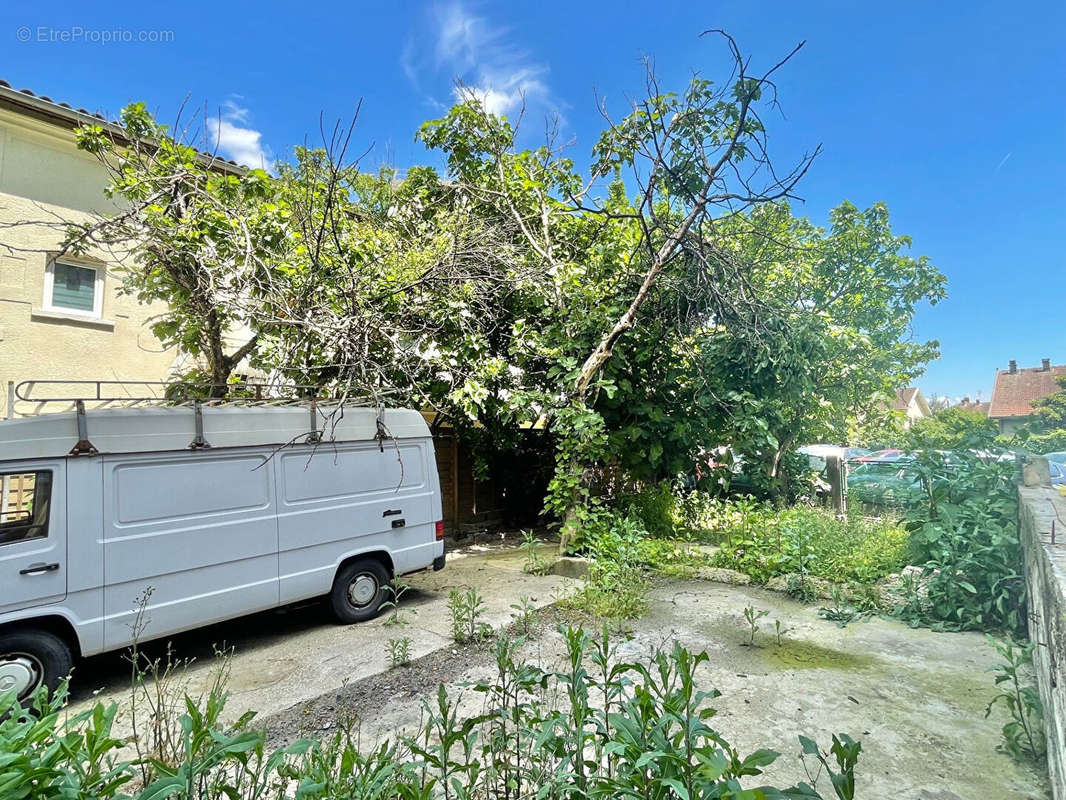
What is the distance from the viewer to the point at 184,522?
441cm

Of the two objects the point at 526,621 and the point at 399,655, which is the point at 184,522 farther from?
the point at 526,621

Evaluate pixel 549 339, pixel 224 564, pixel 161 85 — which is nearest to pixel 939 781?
pixel 224 564

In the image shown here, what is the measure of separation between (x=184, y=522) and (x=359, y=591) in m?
1.98

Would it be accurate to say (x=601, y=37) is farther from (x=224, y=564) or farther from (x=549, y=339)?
(x=224, y=564)

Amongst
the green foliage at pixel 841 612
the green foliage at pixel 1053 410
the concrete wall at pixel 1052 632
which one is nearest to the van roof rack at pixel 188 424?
the concrete wall at pixel 1052 632

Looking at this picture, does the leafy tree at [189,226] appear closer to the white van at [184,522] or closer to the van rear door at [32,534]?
the white van at [184,522]

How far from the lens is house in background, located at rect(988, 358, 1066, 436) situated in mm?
4562

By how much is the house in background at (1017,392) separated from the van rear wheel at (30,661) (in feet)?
26.2

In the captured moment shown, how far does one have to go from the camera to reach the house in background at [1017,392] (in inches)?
180

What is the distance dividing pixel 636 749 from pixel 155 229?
676cm

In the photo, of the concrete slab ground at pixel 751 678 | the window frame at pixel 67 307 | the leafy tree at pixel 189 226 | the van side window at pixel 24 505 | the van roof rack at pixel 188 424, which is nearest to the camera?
the concrete slab ground at pixel 751 678

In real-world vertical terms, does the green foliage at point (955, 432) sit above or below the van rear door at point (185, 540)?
above

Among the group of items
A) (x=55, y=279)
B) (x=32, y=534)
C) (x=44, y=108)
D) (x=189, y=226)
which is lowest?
(x=32, y=534)

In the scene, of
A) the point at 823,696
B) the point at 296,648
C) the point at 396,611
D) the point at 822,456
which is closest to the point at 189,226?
the point at 296,648
